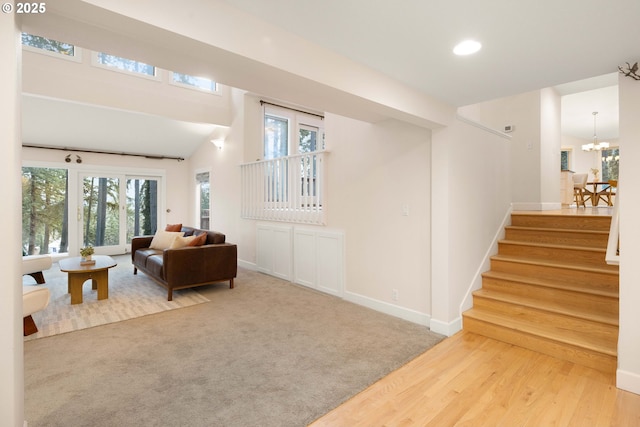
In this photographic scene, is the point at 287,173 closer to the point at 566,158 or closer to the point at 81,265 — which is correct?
the point at 81,265

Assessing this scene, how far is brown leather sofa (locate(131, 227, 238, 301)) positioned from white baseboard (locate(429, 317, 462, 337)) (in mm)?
2760

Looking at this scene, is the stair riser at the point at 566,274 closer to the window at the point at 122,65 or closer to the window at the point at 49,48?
the window at the point at 122,65

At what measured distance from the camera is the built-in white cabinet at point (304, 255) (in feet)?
14.1

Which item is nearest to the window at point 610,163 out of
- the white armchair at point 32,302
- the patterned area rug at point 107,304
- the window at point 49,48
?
the patterned area rug at point 107,304

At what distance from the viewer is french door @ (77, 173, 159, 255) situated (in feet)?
22.5

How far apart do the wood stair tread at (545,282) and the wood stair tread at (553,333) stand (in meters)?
0.41

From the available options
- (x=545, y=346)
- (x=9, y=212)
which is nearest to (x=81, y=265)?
(x=9, y=212)

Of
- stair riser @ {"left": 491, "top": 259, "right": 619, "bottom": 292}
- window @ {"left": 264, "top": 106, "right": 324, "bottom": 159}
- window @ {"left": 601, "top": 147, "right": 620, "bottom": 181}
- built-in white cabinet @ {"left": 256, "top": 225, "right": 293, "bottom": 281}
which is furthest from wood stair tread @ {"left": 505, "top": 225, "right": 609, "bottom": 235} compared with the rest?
window @ {"left": 601, "top": 147, "right": 620, "bottom": 181}

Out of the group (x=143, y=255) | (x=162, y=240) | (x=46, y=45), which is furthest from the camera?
(x=162, y=240)

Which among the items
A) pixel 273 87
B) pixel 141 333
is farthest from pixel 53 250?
pixel 273 87

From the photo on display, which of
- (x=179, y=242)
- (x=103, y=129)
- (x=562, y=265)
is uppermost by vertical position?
(x=103, y=129)

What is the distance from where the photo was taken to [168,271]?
404 centimetres

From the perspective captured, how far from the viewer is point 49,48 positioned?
4.75 m

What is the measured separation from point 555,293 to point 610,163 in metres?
9.43
